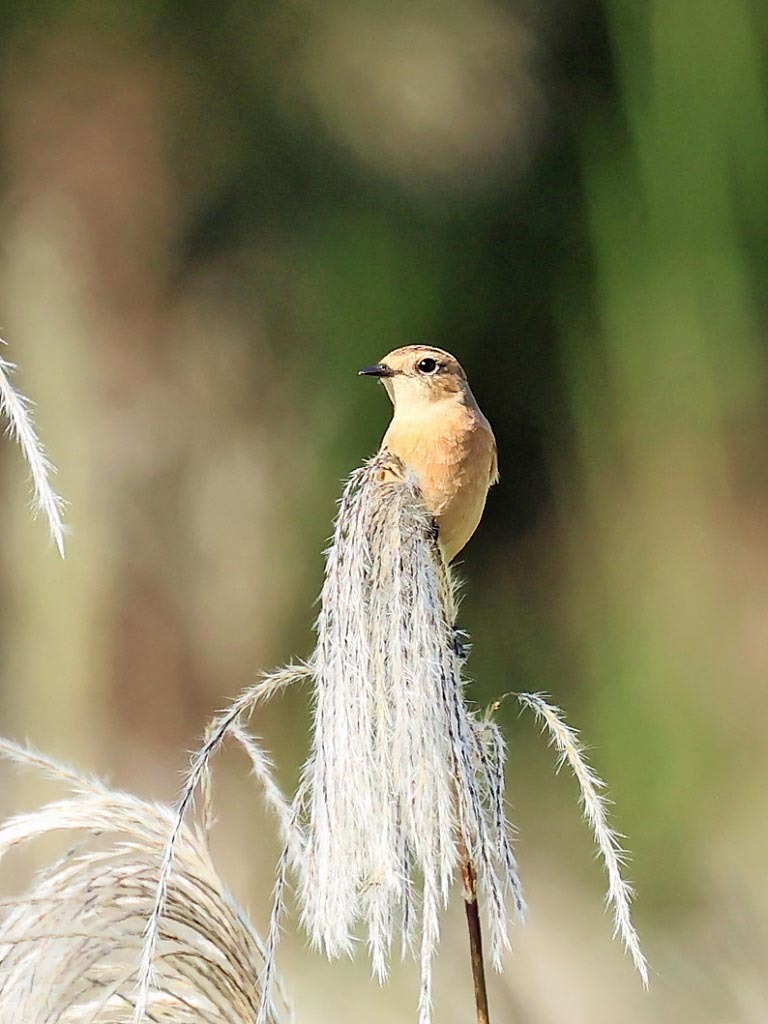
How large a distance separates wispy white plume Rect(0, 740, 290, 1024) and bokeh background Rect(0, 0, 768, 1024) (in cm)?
208

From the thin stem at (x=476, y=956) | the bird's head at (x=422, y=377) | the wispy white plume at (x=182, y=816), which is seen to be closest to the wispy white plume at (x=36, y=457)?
the wispy white plume at (x=182, y=816)

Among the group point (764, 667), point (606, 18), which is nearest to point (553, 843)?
point (764, 667)

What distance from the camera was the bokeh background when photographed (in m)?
3.57

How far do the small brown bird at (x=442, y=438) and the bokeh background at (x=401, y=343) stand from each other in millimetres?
1491

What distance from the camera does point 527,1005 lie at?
9.52 ft

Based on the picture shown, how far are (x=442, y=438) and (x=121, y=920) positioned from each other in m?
1.01

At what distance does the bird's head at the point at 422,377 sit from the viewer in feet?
7.20

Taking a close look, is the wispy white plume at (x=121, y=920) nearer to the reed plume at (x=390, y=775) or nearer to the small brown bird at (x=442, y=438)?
the reed plume at (x=390, y=775)

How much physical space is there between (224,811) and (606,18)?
258 cm

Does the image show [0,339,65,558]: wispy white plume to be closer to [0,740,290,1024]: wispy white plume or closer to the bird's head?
[0,740,290,1024]: wispy white plume

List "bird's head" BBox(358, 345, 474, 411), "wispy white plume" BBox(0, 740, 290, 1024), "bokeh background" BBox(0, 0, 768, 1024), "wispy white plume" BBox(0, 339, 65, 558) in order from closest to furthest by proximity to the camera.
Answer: "wispy white plume" BBox(0, 339, 65, 558), "wispy white plume" BBox(0, 740, 290, 1024), "bird's head" BBox(358, 345, 474, 411), "bokeh background" BBox(0, 0, 768, 1024)

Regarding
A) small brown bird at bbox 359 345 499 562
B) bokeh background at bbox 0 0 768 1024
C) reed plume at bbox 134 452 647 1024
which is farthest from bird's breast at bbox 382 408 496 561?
bokeh background at bbox 0 0 768 1024

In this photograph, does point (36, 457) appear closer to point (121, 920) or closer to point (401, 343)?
point (121, 920)

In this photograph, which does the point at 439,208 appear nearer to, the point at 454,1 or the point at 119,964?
the point at 454,1
